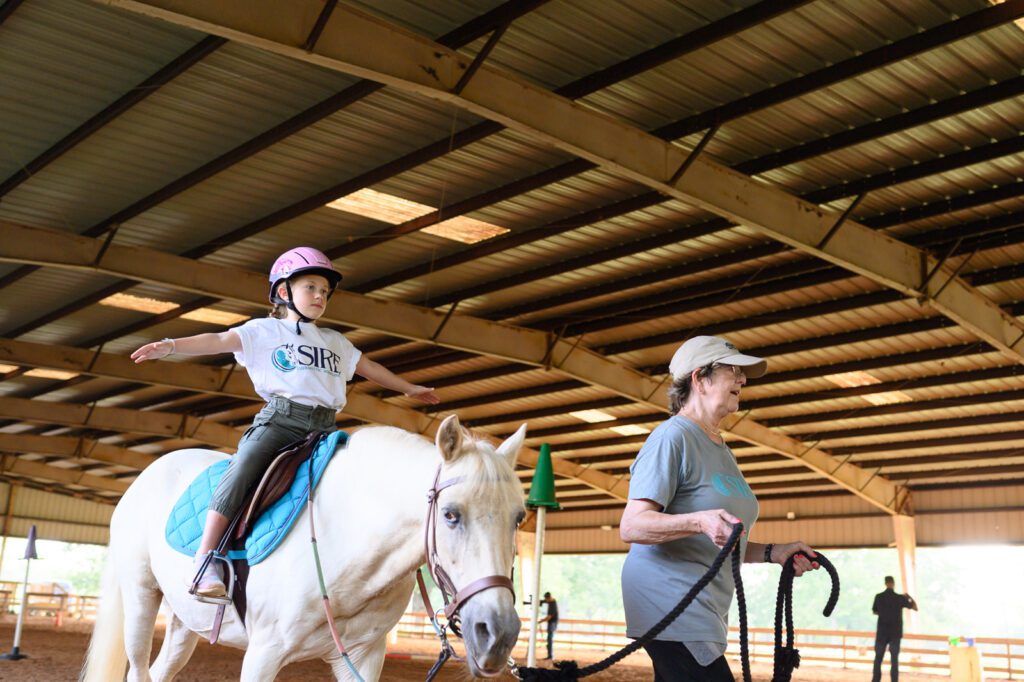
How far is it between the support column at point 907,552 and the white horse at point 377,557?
2446 cm

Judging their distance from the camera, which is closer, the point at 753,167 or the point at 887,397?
the point at 753,167

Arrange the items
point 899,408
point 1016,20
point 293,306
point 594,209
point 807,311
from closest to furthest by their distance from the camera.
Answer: point 293,306 → point 1016,20 → point 594,209 → point 807,311 → point 899,408

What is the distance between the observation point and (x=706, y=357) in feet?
10.2

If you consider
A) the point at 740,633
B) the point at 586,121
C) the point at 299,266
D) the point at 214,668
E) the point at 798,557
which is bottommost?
the point at 214,668

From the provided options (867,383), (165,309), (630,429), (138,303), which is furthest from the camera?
(630,429)

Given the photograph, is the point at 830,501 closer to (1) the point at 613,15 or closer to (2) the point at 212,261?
(2) the point at 212,261

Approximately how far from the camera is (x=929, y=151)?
1077 cm

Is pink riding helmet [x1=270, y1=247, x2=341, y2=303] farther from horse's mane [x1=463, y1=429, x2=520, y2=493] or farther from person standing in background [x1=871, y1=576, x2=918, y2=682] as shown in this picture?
→ person standing in background [x1=871, y1=576, x2=918, y2=682]

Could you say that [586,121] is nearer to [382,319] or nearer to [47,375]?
[382,319]

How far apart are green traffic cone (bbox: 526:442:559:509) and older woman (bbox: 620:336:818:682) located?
5.95 metres

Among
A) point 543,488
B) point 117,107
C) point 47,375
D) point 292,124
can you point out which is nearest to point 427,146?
point 292,124

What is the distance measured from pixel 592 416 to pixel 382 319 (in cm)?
931

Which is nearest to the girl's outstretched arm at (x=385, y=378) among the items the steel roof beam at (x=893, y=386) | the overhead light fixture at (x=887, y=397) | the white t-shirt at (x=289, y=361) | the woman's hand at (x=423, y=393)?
the woman's hand at (x=423, y=393)

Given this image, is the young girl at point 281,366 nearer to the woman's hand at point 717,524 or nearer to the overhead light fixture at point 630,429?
the woman's hand at point 717,524
